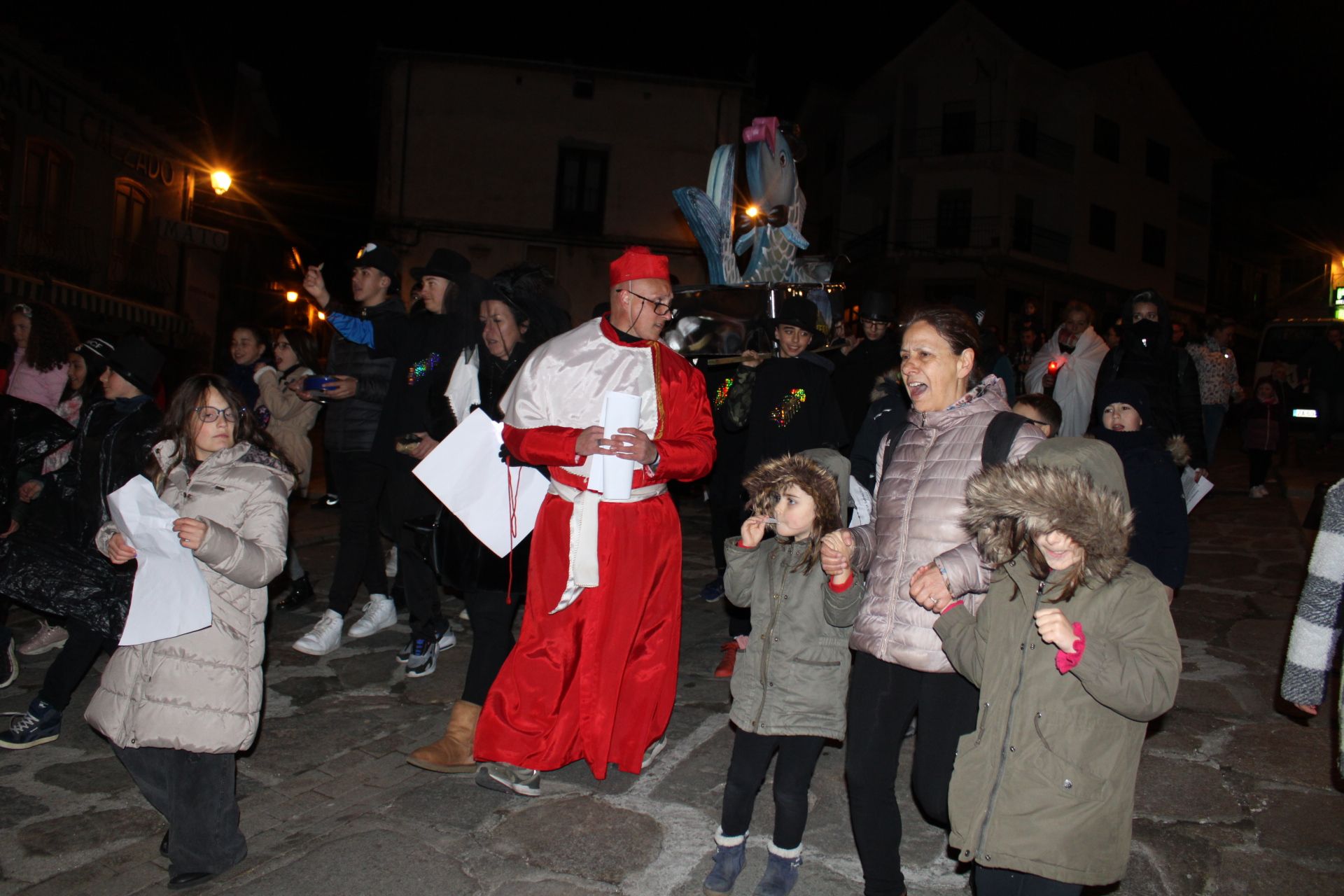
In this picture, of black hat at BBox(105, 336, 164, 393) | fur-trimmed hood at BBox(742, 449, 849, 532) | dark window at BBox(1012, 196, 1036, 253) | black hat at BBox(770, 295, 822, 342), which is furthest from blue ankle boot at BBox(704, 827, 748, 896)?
dark window at BBox(1012, 196, 1036, 253)

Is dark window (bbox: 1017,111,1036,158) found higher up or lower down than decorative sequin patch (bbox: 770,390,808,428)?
higher up

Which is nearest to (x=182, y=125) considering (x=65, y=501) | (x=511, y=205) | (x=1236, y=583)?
(x=511, y=205)

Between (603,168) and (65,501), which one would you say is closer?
(65,501)

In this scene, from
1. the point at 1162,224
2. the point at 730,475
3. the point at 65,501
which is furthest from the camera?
the point at 1162,224

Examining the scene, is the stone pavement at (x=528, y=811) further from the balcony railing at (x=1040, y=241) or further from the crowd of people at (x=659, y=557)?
the balcony railing at (x=1040, y=241)

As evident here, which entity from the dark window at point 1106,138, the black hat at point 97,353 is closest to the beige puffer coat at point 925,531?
the black hat at point 97,353

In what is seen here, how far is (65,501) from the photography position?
4652 millimetres

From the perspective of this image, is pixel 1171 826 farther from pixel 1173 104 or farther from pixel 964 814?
pixel 1173 104

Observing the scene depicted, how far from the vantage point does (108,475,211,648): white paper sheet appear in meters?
3.11

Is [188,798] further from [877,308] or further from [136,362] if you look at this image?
[877,308]

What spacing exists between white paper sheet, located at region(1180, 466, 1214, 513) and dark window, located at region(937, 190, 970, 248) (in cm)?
2779

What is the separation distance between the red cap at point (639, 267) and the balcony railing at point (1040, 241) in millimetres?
30493

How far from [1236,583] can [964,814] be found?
22.1 feet

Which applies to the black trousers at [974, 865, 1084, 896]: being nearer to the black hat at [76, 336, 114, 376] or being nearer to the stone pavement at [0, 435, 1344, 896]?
the stone pavement at [0, 435, 1344, 896]
